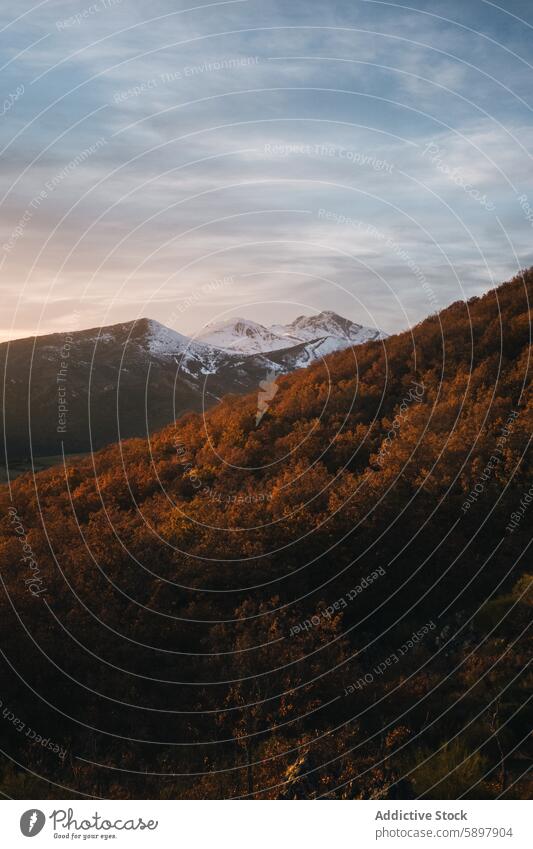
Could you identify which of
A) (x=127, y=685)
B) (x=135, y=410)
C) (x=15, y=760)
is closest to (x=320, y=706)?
(x=127, y=685)

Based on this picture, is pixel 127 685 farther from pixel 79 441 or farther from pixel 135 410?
pixel 135 410

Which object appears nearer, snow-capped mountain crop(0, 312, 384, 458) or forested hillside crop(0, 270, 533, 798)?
forested hillside crop(0, 270, 533, 798)

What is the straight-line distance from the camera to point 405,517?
93.2ft

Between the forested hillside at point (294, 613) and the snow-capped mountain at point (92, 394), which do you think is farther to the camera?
the snow-capped mountain at point (92, 394)

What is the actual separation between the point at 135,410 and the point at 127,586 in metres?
131

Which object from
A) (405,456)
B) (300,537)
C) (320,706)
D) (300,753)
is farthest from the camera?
(405,456)

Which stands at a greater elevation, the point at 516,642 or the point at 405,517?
the point at 405,517

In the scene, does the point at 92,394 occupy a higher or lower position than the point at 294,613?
higher

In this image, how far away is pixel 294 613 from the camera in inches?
915

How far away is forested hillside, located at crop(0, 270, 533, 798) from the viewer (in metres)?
16.8

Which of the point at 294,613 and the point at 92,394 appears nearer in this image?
the point at 294,613

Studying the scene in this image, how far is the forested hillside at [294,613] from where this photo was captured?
16.8m

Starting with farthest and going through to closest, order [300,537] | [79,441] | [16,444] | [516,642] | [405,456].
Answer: [79,441]
[16,444]
[405,456]
[300,537]
[516,642]
